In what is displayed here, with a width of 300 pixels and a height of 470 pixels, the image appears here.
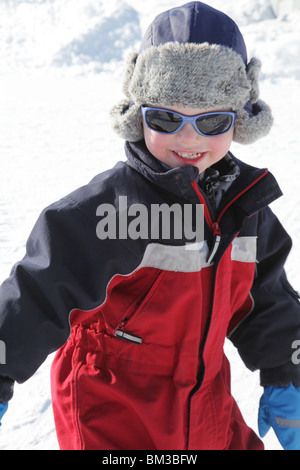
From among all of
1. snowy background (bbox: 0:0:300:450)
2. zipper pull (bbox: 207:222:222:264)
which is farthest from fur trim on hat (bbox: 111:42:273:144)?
snowy background (bbox: 0:0:300:450)

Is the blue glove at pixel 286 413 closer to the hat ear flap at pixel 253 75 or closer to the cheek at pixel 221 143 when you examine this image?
the cheek at pixel 221 143

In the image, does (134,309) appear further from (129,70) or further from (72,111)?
(72,111)

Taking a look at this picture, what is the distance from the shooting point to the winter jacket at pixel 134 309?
1.21 meters

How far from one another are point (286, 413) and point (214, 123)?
96cm

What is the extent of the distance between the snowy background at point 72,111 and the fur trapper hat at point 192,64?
4.42 ft

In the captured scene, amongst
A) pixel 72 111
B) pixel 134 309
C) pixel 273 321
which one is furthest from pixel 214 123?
pixel 72 111

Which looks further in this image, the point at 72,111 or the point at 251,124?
the point at 72,111

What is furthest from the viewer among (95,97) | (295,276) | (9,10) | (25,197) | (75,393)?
(9,10)

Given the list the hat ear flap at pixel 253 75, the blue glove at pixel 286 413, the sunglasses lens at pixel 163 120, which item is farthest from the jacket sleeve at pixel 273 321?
the sunglasses lens at pixel 163 120

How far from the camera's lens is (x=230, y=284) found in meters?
1.50

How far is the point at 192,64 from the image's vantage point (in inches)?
49.9

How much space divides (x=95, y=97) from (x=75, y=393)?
5262 mm

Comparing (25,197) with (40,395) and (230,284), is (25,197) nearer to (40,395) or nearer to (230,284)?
(40,395)
